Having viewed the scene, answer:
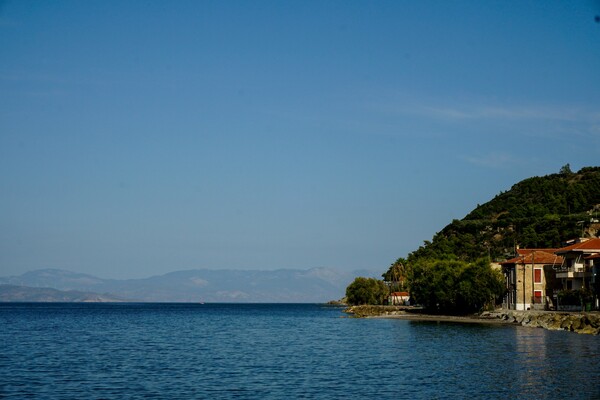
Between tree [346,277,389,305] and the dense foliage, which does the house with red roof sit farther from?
tree [346,277,389,305]

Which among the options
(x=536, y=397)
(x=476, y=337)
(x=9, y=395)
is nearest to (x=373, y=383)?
(x=536, y=397)

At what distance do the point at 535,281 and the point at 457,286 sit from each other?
38.7ft

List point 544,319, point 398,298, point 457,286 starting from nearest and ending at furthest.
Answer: point 544,319 < point 457,286 < point 398,298

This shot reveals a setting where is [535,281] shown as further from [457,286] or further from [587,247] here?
[457,286]

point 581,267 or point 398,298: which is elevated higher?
point 581,267

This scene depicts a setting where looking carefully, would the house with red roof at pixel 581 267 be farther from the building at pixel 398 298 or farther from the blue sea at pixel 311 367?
the building at pixel 398 298

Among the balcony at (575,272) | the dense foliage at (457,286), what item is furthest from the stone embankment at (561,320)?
the dense foliage at (457,286)

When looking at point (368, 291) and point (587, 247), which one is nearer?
point (587, 247)

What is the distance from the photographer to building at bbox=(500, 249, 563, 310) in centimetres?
10250

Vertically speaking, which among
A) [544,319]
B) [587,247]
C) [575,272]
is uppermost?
[587,247]

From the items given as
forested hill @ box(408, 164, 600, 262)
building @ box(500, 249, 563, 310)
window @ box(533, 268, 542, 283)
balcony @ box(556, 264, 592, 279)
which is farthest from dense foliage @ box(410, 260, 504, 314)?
forested hill @ box(408, 164, 600, 262)

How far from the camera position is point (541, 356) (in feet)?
162

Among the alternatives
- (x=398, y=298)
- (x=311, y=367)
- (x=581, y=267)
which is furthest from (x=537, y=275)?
(x=398, y=298)

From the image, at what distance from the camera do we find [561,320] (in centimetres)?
7669
